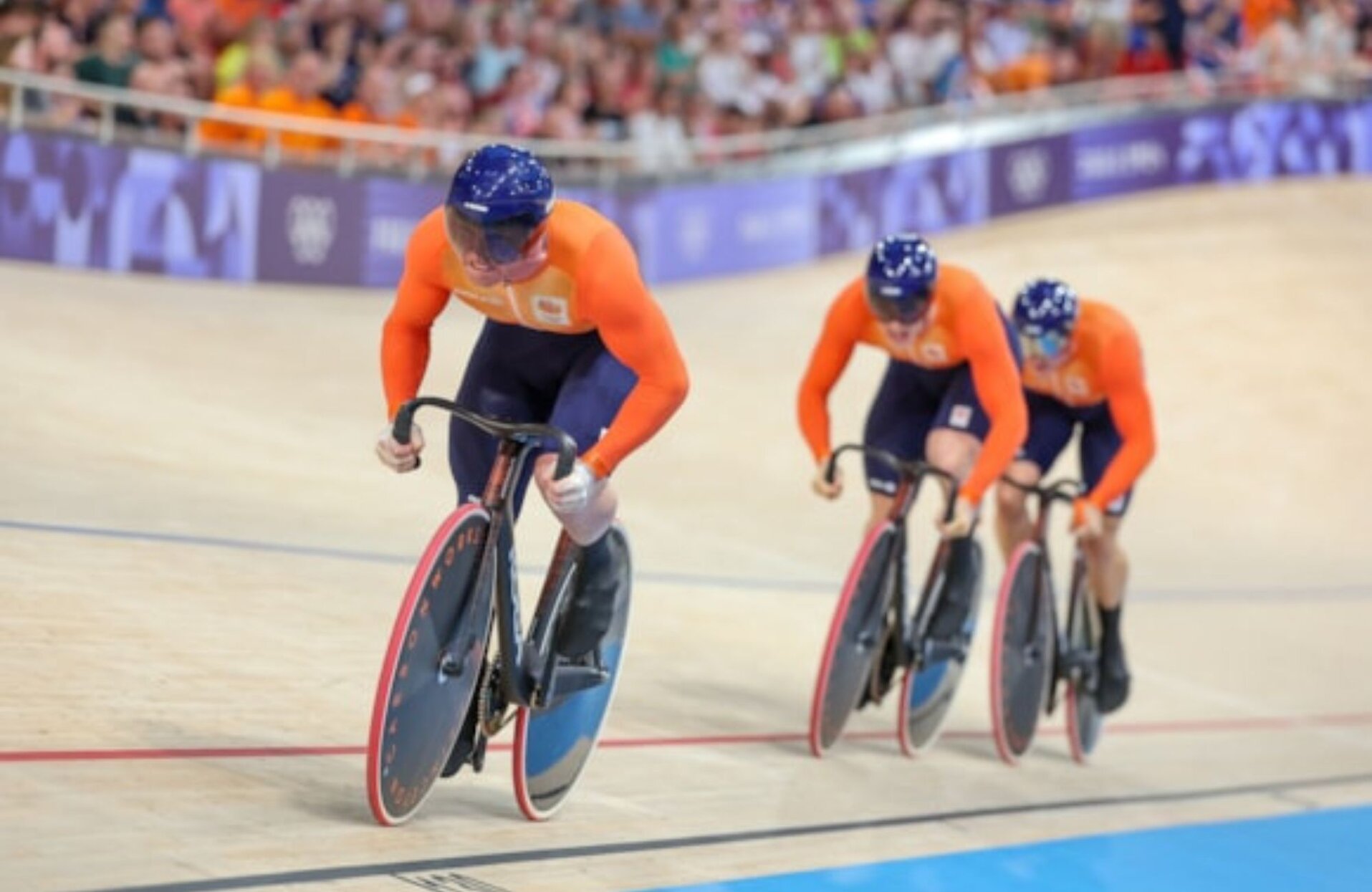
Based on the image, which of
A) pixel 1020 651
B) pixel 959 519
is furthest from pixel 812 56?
pixel 959 519

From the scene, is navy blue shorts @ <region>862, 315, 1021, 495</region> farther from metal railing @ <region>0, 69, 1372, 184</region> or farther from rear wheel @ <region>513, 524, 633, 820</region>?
metal railing @ <region>0, 69, 1372, 184</region>

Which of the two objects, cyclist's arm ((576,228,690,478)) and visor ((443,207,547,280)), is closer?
visor ((443,207,547,280))

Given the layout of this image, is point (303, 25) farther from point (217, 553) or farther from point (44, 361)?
point (217, 553)

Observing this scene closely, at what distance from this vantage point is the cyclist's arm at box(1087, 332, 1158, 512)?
237 inches

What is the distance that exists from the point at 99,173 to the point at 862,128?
19.1ft

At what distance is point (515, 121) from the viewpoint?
11984mm

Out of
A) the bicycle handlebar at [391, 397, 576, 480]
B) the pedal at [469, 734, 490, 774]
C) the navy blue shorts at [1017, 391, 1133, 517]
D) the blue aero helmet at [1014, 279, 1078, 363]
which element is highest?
the bicycle handlebar at [391, 397, 576, 480]

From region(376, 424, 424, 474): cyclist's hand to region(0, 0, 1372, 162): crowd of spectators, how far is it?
6724mm

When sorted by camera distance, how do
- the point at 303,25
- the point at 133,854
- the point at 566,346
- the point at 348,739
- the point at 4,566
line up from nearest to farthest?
the point at 133,854 < the point at 566,346 < the point at 348,739 < the point at 4,566 < the point at 303,25

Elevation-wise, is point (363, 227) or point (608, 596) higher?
point (608, 596)

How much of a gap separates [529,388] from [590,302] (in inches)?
14.1

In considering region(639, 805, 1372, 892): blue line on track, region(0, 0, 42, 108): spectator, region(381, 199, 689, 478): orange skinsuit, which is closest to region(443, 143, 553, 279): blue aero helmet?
region(381, 199, 689, 478): orange skinsuit

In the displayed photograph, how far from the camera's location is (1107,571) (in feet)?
20.7

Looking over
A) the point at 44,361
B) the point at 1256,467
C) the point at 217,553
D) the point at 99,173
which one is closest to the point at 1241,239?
the point at 1256,467
